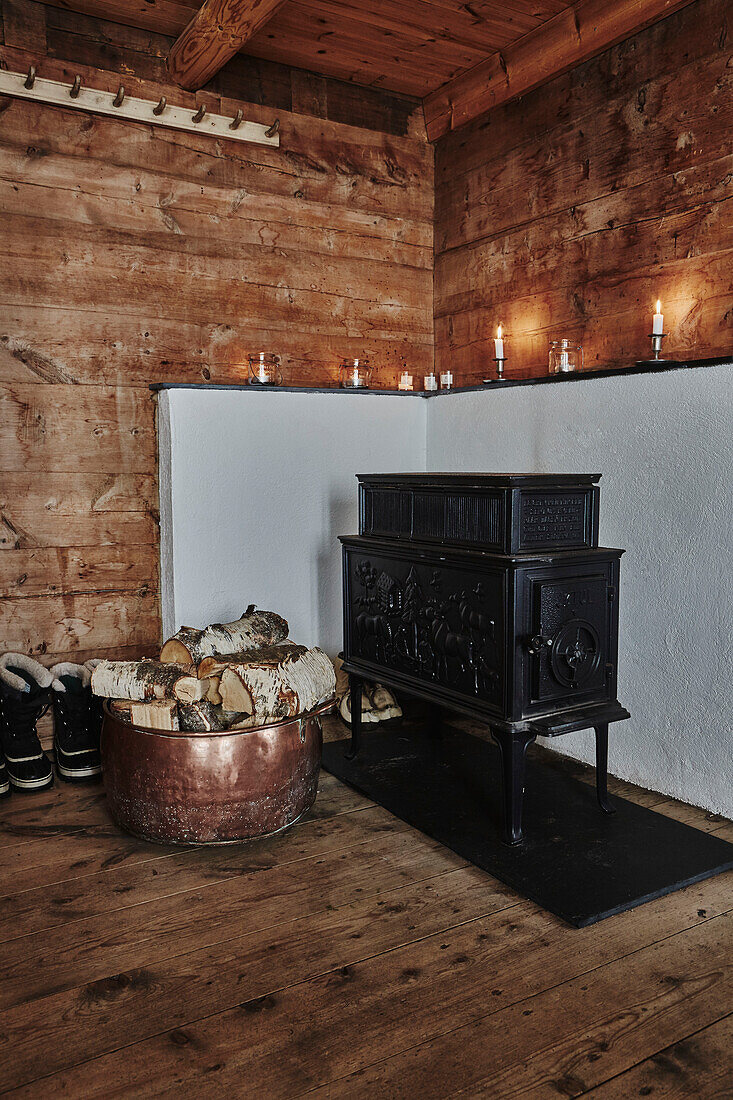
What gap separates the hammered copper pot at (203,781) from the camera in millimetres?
2137

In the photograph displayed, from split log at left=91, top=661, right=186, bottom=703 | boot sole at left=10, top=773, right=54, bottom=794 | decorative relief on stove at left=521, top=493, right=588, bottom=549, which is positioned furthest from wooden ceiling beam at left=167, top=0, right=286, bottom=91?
boot sole at left=10, top=773, right=54, bottom=794

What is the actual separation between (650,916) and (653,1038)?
0.40 m

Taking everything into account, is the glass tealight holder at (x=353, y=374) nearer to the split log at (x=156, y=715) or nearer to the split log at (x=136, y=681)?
the split log at (x=136, y=681)

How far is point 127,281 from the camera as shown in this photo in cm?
301

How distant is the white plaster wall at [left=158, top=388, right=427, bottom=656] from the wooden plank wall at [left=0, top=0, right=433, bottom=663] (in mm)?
143

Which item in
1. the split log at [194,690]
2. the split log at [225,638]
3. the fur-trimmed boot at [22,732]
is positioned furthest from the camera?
the fur-trimmed boot at [22,732]

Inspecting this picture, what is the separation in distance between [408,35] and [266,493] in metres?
1.73

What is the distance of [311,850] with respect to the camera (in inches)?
86.0

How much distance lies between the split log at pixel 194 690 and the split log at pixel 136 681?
33mm

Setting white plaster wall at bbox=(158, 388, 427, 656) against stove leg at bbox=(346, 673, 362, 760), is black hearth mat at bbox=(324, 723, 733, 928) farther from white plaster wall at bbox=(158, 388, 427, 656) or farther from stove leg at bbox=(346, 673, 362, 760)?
white plaster wall at bbox=(158, 388, 427, 656)

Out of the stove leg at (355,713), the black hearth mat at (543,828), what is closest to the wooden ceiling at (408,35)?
the stove leg at (355,713)

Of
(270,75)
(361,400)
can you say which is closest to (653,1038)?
(361,400)

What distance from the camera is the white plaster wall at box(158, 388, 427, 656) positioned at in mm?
Result: 2961

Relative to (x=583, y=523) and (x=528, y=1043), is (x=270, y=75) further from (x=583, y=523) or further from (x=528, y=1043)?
(x=528, y=1043)
